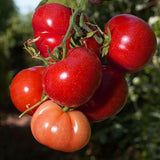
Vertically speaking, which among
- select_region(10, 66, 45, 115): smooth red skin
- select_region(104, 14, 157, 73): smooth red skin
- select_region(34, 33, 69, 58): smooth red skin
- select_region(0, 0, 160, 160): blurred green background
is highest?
select_region(34, 33, 69, 58): smooth red skin

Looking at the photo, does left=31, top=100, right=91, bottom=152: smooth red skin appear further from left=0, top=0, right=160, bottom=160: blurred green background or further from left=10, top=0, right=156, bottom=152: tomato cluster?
left=0, top=0, right=160, bottom=160: blurred green background

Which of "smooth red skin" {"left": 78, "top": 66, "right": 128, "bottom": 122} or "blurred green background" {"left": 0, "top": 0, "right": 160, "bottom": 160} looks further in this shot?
"blurred green background" {"left": 0, "top": 0, "right": 160, "bottom": 160}

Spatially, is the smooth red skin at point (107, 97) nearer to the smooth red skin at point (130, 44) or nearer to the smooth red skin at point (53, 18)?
the smooth red skin at point (130, 44)

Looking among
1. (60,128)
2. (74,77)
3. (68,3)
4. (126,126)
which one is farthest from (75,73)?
(126,126)

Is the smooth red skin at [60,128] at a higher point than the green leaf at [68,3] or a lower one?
lower

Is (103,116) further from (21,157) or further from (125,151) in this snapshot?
(21,157)

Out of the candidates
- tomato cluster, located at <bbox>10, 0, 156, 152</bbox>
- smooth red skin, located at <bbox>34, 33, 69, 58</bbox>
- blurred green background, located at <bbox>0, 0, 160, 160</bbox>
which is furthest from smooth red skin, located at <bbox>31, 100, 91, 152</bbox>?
blurred green background, located at <bbox>0, 0, 160, 160</bbox>

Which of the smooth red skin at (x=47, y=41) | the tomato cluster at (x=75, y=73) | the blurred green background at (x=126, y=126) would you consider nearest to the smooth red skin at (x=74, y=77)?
the tomato cluster at (x=75, y=73)
